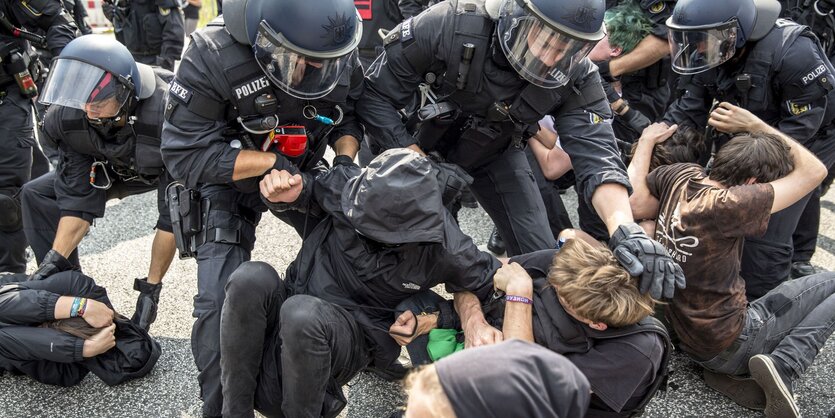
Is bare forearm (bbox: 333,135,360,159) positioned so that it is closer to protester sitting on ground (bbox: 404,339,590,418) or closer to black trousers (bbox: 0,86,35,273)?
protester sitting on ground (bbox: 404,339,590,418)

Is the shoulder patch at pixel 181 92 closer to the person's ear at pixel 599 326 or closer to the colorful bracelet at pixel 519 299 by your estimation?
the colorful bracelet at pixel 519 299

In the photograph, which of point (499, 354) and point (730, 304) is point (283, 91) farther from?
point (730, 304)

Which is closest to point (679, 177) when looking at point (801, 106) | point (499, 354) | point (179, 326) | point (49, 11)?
point (801, 106)

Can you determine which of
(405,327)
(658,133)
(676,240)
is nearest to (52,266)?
(405,327)

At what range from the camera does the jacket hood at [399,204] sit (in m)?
2.33

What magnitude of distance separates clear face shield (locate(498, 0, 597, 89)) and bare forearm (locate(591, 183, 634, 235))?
1.52ft

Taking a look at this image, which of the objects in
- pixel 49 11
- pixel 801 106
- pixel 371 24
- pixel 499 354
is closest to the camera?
pixel 499 354

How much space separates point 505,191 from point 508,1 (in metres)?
0.94

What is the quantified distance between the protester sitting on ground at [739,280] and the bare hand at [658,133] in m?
0.45

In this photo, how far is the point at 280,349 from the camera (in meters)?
2.60

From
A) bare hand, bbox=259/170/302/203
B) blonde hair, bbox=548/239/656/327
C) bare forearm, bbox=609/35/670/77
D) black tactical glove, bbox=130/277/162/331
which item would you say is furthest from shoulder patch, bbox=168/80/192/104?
bare forearm, bbox=609/35/670/77

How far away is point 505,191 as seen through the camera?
3.34 m

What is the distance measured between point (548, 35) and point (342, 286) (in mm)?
1252

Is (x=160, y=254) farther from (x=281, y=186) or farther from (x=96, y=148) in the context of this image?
(x=281, y=186)
